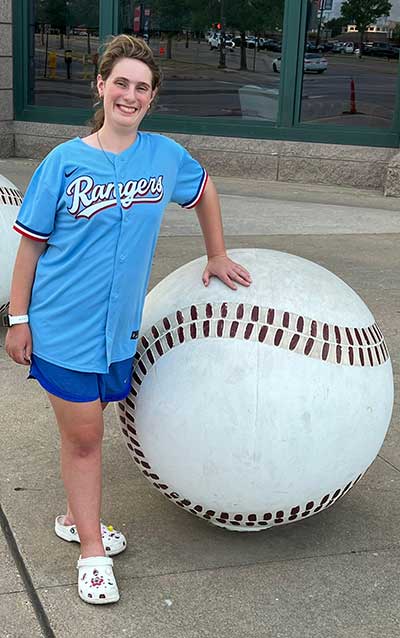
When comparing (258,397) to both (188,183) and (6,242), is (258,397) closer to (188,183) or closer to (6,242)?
(188,183)

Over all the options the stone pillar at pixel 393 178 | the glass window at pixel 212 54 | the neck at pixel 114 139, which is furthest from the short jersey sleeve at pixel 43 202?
the glass window at pixel 212 54

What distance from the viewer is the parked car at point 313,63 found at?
1180cm

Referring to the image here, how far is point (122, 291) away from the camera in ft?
→ 9.52

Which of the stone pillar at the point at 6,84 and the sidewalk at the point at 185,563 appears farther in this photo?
the stone pillar at the point at 6,84

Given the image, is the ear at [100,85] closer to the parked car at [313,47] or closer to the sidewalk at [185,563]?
the sidewalk at [185,563]

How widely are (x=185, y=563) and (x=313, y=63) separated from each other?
32.1 ft

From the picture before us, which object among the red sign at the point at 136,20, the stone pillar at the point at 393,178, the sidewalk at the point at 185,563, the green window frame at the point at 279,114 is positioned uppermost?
the red sign at the point at 136,20

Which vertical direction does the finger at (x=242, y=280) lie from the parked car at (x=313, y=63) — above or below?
below

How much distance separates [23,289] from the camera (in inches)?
114

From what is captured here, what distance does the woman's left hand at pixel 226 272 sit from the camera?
3.16 meters

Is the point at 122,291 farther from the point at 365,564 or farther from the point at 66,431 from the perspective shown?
the point at 365,564

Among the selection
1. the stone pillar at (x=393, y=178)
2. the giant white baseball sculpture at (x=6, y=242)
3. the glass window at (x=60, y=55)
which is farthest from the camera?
the glass window at (x=60, y=55)

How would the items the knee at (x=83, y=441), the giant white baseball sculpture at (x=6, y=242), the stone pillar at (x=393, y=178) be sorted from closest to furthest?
the knee at (x=83, y=441) → the giant white baseball sculpture at (x=6, y=242) → the stone pillar at (x=393, y=178)

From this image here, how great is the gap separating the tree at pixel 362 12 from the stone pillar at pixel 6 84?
475cm
